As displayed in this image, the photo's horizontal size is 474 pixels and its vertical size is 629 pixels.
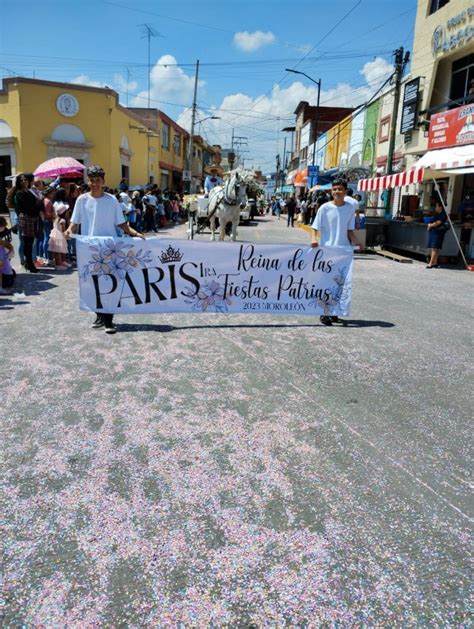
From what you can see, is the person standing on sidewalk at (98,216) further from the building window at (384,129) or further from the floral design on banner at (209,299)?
the building window at (384,129)

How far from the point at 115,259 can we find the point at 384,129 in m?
23.8

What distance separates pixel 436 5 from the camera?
64.1 feet

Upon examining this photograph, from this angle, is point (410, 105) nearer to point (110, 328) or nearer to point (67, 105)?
point (67, 105)

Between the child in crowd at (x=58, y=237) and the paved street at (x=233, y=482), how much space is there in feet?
15.6

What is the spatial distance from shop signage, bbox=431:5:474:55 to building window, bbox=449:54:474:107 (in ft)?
2.43

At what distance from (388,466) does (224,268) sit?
378 cm

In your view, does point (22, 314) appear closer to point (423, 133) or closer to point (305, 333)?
point (305, 333)

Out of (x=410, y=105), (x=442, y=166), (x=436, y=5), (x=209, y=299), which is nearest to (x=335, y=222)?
(x=209, y=299)

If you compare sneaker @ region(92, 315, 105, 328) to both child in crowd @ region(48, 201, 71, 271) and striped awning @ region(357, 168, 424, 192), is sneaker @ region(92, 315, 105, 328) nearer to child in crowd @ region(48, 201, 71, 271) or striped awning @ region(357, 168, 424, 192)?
child in crowd @ region(48, 201, 71, 271)

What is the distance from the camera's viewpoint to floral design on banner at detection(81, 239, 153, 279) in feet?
20.3

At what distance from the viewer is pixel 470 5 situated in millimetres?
16719

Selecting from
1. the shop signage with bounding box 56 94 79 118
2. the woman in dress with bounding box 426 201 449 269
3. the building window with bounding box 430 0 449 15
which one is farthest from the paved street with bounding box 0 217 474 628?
the shop signage with bounding box 56 94 79 118

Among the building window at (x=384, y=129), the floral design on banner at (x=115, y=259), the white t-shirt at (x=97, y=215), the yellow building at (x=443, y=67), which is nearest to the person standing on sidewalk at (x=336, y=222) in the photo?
the floral design on banner at (x=115, y=259)

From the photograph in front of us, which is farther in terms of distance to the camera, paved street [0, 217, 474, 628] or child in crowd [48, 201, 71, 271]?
child in crowd [48, 201, 71, 271]
